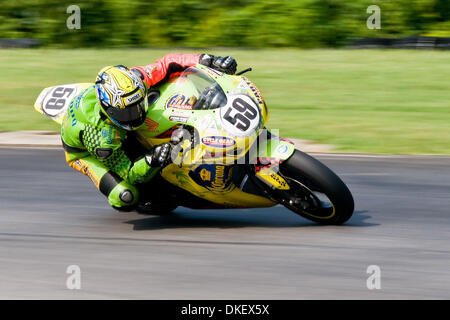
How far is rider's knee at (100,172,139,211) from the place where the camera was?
6.08m

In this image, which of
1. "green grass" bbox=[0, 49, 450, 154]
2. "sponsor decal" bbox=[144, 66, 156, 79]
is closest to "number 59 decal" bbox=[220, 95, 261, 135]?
"sponsor decal" bbox=[144, 66, 156, 79]

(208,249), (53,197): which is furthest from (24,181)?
(208,249)

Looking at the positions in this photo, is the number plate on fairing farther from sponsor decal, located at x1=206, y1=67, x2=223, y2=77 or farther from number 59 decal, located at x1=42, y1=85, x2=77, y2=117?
sponsor decal, located at x1=206, y1=67, x2=223, y2=77

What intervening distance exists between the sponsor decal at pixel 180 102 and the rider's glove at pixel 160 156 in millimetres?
339

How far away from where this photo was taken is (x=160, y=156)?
5609 mm

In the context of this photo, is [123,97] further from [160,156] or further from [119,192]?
[119,192]

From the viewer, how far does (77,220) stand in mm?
6742

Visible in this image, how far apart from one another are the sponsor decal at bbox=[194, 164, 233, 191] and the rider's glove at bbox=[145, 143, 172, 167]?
362mm

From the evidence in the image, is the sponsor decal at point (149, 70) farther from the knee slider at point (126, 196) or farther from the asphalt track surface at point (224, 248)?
the asphalt track surface at point (224, 248)

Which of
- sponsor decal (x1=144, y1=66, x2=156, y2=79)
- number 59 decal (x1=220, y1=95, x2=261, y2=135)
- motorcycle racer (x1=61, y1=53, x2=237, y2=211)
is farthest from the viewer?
sponsor decal (x1=144, y1=66, x2=156, y2=79)

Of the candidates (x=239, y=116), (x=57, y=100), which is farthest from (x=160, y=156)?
(x=57, y=100)

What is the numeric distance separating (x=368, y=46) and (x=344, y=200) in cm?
1209

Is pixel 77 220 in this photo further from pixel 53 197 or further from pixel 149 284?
pixel 149 284
